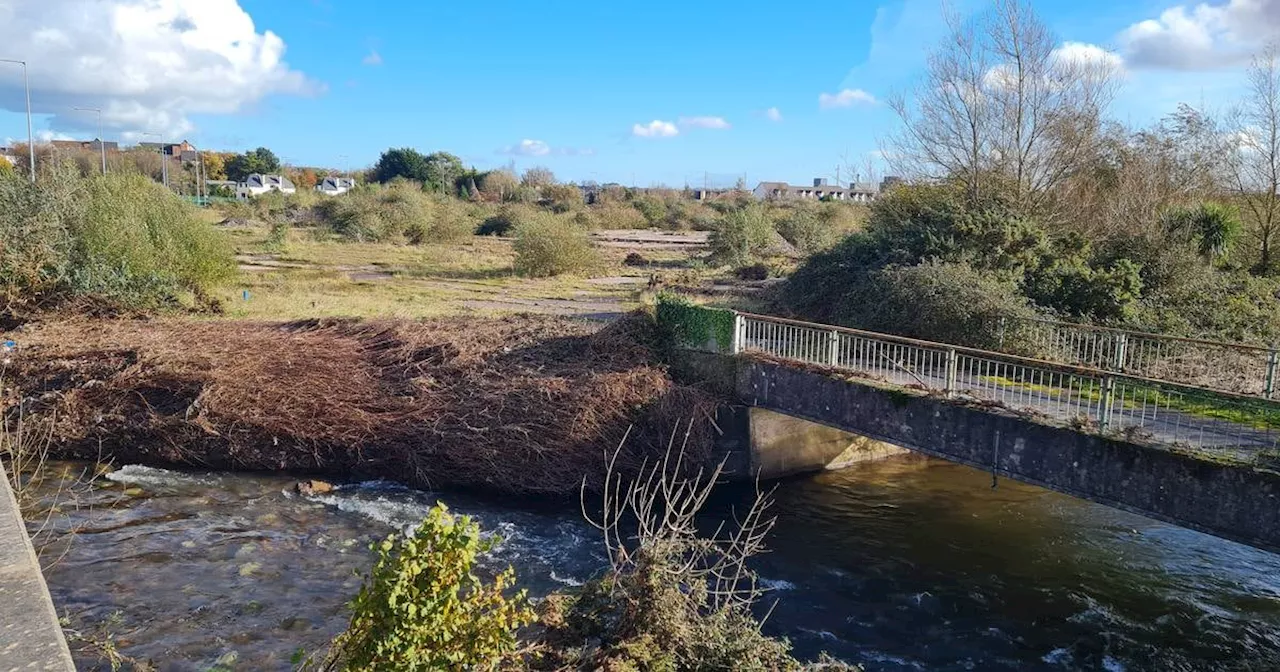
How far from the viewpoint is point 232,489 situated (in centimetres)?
1582

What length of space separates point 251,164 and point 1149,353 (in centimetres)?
13288

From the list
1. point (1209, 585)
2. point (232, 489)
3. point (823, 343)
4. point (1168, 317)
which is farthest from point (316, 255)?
point (1209, 585)

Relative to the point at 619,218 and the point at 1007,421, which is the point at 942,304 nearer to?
the point at 1007,421

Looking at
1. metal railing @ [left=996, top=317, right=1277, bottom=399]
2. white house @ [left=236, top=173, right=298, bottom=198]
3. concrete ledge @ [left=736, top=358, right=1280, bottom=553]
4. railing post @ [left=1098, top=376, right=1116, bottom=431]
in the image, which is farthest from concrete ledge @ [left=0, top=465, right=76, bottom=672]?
white house @ [left=236, top=173, right=298, bottom=198]

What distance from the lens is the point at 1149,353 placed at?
1524 cm

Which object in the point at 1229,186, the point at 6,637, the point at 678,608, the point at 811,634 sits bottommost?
the point at 811,634

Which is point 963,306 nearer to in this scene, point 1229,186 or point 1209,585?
point 1209,585

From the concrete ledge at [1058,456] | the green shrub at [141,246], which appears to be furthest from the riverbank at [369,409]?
the green shrub at [141,246]

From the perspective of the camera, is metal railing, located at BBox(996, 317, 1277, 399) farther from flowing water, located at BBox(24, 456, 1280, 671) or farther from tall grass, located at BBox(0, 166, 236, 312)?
tall grass, located at BBox(0, 166, 236, 312)

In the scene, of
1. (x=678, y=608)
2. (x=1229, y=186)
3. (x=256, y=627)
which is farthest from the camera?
(x=1229, y=186)

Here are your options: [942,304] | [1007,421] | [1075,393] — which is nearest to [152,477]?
[1007,421]

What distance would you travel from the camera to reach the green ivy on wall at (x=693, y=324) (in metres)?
17.8

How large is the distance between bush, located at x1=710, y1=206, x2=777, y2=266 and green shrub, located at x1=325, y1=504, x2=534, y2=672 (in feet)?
116

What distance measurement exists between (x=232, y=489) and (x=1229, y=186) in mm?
27232
